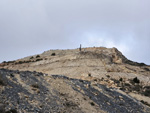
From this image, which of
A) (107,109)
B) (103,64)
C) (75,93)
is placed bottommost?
(107,109)

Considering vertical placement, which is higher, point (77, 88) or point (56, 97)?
point (77, 88)

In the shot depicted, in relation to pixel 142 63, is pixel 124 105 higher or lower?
lower

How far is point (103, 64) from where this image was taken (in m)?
45.2

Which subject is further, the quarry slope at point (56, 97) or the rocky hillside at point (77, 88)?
the rocky hillside at point (77, 88)

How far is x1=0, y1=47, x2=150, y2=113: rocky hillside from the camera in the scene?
18453 mm

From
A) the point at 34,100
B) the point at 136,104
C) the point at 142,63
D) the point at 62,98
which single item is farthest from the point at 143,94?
the point at 142,63

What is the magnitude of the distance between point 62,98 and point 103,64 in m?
24.7

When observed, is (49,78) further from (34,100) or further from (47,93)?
(34,100)

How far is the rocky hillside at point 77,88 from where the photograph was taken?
18453 mm

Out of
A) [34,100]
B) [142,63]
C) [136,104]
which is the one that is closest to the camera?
[34,100]

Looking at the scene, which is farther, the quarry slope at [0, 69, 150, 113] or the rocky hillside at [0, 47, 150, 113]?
the rocky hillside at [0, 47, 150, 113]

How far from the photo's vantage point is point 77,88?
85.0 ft

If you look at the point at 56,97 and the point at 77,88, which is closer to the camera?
the point at 56,97

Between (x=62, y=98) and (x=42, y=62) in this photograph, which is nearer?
(x=62, y=98)
